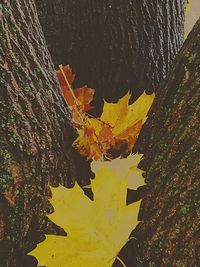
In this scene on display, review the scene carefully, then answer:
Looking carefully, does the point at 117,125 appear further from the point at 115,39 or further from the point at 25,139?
the point at 115,39

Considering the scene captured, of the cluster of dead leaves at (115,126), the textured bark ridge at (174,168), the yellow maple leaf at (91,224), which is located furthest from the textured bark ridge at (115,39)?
the yellow maple leaf at (91,224)

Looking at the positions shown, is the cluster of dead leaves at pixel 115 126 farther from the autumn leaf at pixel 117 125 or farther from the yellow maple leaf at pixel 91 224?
the yellow maple leaf at pixel 91 224

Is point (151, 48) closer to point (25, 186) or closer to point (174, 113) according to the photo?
point (174, 113)

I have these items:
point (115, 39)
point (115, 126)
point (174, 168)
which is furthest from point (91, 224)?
point (115, 39)

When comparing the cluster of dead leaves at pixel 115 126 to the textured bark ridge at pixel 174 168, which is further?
the cluster of dead leaves at pixel 115 126

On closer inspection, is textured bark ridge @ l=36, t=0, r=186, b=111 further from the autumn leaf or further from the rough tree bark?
the rough tree bark

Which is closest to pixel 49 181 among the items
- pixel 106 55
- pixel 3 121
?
pixel 3 121
